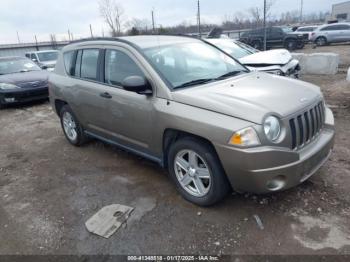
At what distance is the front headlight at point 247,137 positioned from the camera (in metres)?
2.58

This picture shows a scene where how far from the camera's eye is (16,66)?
9.74 meters

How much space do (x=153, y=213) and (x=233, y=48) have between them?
593 centimetres

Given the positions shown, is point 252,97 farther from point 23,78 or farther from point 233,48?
point 23,78

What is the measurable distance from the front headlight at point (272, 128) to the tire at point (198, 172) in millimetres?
546

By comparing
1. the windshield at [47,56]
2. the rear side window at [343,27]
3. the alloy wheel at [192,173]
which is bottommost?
the alloy wheel at [192,173]

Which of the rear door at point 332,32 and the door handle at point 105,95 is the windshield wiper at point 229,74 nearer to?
the door handle at point 105,95

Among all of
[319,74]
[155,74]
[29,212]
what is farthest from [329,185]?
[319,74]

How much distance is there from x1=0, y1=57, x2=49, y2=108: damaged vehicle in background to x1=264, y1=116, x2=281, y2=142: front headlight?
8034 mm

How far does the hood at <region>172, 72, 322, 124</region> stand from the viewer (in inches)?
106

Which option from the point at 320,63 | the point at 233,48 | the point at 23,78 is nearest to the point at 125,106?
the point at 233,48

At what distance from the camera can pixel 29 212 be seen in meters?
3.45

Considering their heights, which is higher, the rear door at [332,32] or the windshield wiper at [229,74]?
the rear door at [332,32]

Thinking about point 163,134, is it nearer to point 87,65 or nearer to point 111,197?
point 111,197

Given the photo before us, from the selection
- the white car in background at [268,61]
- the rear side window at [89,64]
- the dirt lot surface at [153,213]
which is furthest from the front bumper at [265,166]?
the white car in background at [268,61]
